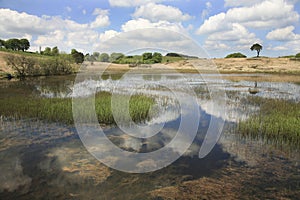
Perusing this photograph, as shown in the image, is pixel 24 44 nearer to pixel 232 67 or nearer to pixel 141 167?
pixel 232 67

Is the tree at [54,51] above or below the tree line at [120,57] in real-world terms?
above

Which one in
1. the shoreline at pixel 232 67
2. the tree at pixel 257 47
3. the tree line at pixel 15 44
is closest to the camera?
the shoreline at pixel 232 67

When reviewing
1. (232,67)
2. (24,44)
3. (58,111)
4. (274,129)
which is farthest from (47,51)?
(274,129)

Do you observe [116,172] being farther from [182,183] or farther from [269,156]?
[269,156]

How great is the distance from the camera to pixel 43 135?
33.0 feet

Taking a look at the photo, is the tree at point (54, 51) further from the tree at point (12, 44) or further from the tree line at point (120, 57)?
the tree line at point (120, 57)

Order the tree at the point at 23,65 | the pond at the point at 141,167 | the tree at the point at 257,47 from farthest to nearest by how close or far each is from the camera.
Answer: the tree at the point at 257,47 → the tree at the point at 23,65 → the pond at the point at 141,167

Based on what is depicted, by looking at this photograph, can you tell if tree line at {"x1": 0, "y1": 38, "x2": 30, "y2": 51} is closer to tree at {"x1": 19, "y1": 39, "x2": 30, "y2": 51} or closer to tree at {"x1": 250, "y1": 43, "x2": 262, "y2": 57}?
tree at {"x1": 19, "y1": 39, "x2": 30, "y2": 51}

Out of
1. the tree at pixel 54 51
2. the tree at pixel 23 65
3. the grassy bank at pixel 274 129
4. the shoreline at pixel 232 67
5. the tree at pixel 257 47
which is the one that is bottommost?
the grassy bank at pixel 274 129

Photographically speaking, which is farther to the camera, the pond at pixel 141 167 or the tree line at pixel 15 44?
the tree line at pixel 15 44

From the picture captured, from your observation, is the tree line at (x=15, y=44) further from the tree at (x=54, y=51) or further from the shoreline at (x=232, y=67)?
the shoreline at (x=232, y=67)

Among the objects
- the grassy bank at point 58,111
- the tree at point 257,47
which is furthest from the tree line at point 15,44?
the tree at point 257,47

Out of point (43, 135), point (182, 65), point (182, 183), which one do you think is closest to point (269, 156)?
point (182, 183)

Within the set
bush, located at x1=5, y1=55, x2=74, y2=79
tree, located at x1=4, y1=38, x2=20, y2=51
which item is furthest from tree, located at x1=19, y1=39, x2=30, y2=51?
bush, located at x1=5, y1=55, x2=74, y2=79
